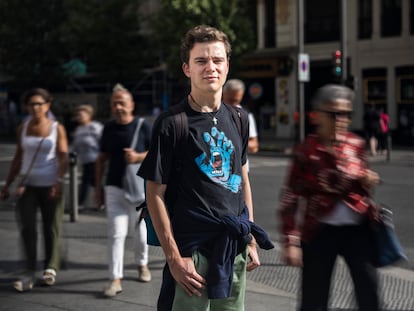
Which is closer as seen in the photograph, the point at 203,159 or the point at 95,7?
the point at 203,159

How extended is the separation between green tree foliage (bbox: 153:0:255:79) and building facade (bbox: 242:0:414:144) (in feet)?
8.54

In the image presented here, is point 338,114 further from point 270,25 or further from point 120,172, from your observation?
point 270,25

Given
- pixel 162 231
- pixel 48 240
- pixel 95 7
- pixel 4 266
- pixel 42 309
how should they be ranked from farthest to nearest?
pixel 95 7 < pixel 4 266 < pixel 48 240 < pixel 42 309 < pixel 162 231

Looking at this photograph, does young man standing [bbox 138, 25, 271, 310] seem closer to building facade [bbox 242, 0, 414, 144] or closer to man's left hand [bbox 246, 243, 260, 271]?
man's left hand [bbox 246, 243, 260, 271]

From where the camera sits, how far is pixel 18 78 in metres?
33.4

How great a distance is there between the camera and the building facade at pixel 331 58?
27.4m

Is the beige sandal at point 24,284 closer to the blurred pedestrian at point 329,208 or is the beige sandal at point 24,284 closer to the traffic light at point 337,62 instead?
the blurred pedestrian at point 329,208

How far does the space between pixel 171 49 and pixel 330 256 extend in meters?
24.7

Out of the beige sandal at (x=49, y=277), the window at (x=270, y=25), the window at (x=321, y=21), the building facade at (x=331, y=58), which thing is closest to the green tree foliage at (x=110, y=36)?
the building facade at (x=331, y=58)

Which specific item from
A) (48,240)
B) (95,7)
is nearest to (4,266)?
(48,240)

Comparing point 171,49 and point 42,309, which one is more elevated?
point 171,49

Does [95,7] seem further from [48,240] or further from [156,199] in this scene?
[156,199]

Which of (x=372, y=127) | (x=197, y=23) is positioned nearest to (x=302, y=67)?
(x=372, y=127)

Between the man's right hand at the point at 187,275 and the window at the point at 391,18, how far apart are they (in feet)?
87.3
